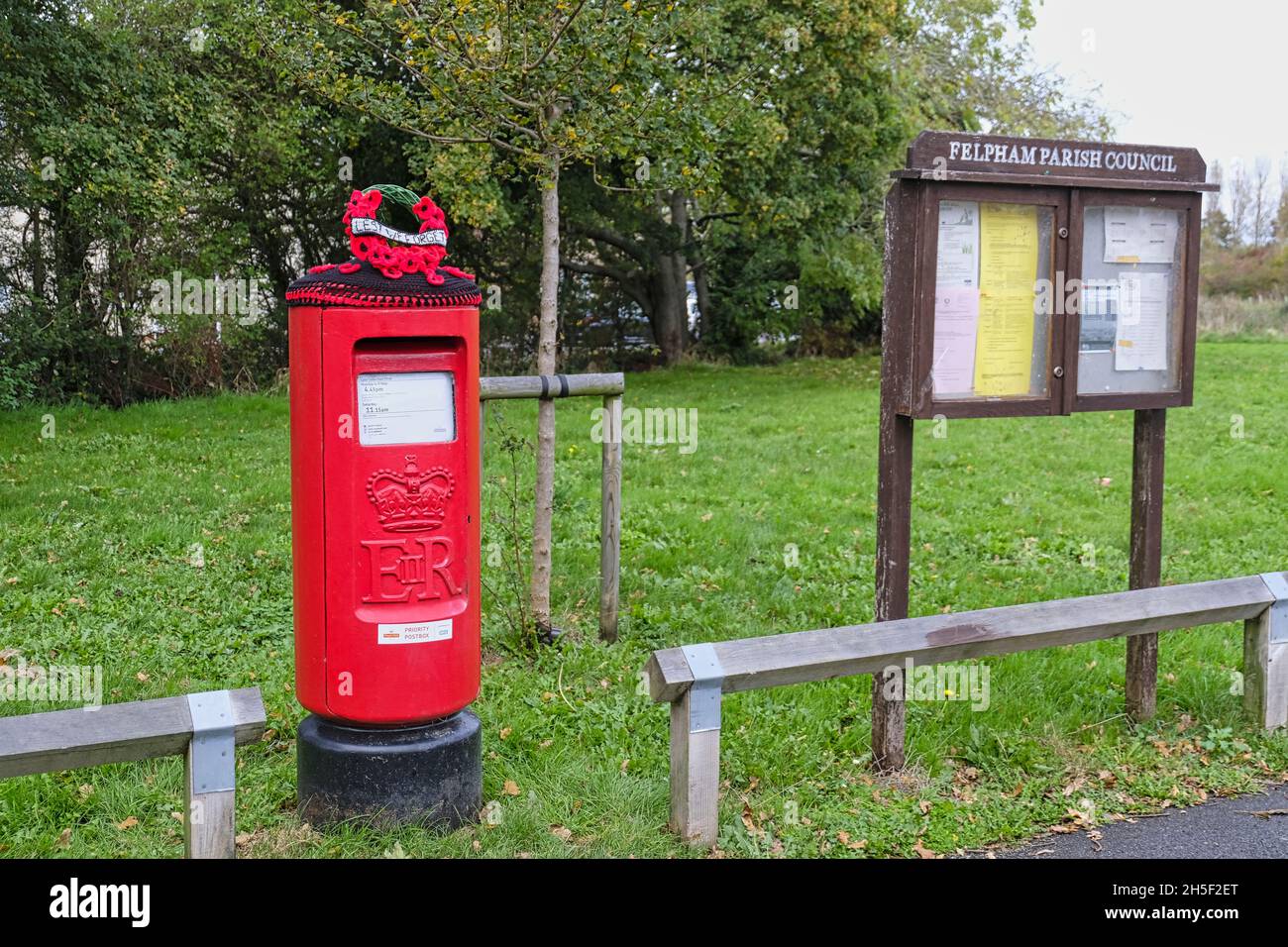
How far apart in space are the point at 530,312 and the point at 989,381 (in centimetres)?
1649

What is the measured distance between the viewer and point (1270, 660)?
5309mm

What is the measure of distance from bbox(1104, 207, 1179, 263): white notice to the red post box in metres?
2.66

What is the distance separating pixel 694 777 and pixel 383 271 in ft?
6.37

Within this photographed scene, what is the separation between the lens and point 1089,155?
4973 millimetres

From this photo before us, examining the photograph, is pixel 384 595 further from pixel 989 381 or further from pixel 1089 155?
pixel 1089 155

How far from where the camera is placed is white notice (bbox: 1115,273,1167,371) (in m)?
5.20

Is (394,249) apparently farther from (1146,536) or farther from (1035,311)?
(1146,536)

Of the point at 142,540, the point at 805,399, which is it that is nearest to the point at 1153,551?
the point at 142,540

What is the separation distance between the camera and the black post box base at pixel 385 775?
4125 mm

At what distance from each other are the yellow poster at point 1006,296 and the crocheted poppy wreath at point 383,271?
2028 mm
